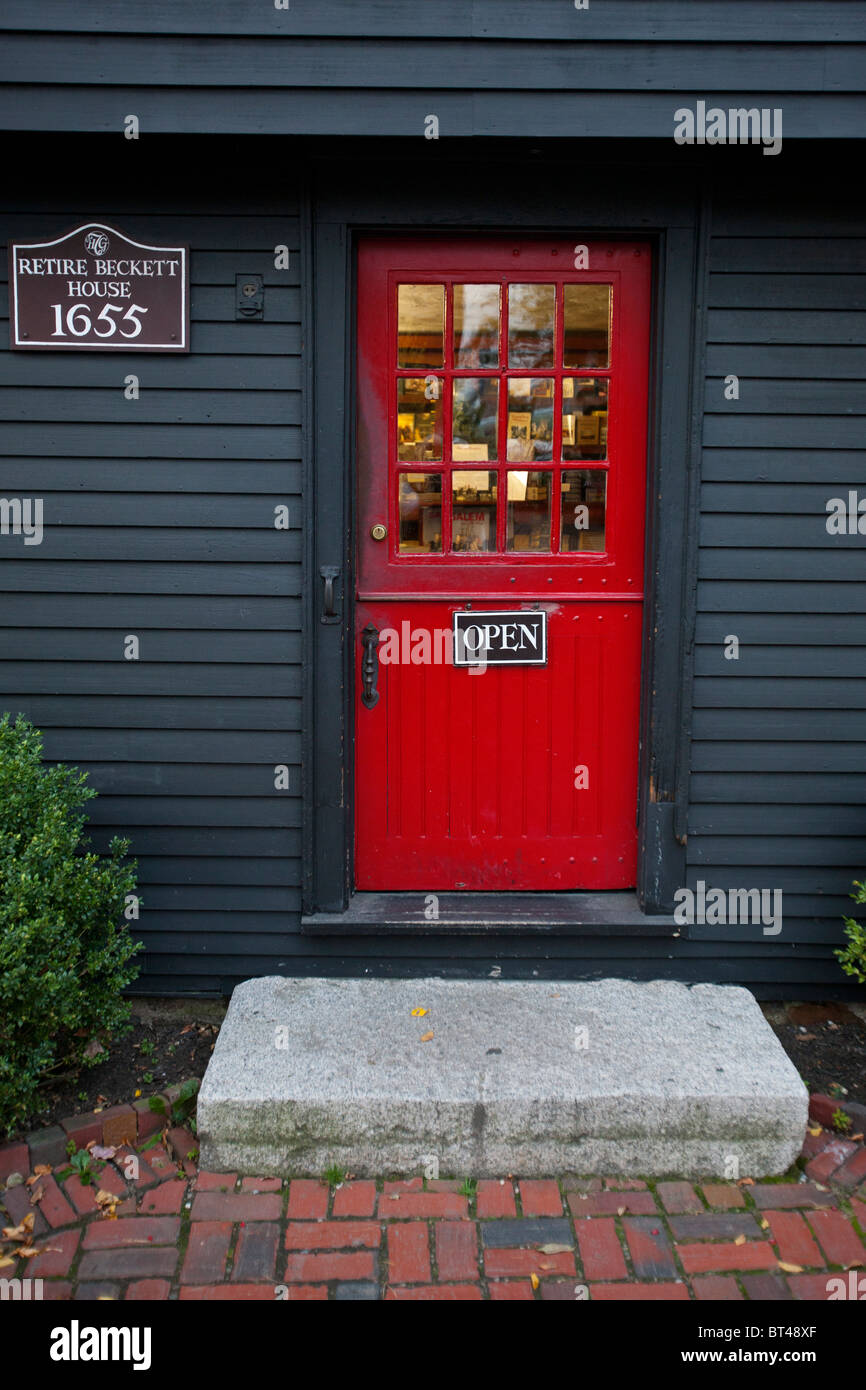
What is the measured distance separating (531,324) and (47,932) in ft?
8.68

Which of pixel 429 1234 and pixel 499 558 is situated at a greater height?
pixel 499 558

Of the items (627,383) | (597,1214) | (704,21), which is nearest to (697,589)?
(627,383)

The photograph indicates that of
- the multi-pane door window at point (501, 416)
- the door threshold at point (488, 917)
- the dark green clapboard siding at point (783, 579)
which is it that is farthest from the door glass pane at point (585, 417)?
the door threshold at point (488, 917)

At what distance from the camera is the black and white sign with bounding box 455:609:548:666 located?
393 cm

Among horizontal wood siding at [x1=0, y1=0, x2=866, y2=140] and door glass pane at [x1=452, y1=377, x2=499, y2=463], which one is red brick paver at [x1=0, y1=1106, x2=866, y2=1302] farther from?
horizontal wood siding at [x1=0, y1=0, x2=866, y2=140]

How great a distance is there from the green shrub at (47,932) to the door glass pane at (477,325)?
206cm

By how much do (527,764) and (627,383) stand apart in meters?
1.46

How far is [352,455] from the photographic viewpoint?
3.80 m

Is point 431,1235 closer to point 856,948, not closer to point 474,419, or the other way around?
point 856,948

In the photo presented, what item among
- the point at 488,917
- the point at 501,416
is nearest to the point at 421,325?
the point at 501,416

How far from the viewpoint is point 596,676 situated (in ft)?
13.1

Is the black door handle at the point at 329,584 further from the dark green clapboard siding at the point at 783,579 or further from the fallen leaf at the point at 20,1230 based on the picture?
the fallen leaf at the point at 20,1230

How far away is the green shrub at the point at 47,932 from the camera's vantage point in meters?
3.01

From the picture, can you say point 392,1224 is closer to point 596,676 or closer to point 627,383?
point 596,676
